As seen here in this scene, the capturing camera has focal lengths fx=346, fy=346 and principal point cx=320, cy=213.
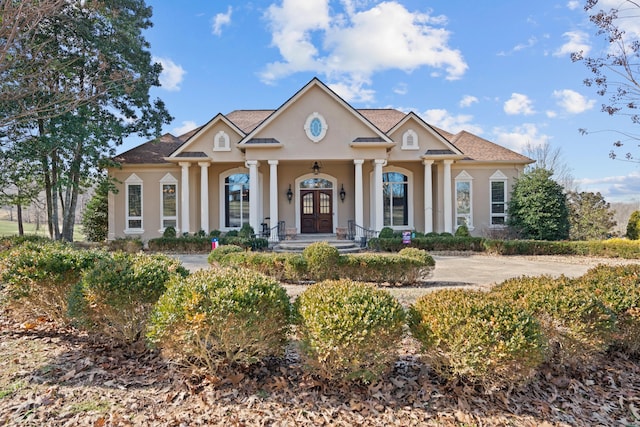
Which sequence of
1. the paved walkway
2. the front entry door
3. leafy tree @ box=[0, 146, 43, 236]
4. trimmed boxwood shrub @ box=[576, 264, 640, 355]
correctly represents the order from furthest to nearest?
the front entry door
leafy tree @ box=[0, 146, 43, 236]
the paved walkway
trimmed boxwood shrub @ box=[576, 264, 640, 355]

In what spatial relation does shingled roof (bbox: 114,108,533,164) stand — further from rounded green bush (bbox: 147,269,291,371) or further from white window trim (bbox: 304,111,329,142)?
rounded green bush (bbox: 147,269,291,371)

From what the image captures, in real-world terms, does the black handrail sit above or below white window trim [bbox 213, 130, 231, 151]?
below

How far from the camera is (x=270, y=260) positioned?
27.8ft

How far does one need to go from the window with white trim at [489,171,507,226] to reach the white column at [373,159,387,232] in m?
6.55

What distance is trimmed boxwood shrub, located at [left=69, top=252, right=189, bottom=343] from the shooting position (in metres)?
3.89

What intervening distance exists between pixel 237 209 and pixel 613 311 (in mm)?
16809

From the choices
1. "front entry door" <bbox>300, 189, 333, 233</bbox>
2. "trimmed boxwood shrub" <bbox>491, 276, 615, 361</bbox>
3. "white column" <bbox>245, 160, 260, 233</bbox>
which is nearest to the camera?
"trimmed boxwood shrub" <bbox>491, 276, 615, 361</bbox>

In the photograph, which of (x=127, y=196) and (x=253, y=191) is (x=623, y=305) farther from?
(x=127, y=196)

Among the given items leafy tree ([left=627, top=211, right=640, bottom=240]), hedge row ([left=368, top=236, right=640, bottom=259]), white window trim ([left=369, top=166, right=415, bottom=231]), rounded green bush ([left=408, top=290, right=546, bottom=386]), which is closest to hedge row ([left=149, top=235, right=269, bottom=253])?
hedge row ([left=368, top=236, right=640, bottom=259])

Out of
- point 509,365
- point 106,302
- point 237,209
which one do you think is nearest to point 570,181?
point 237,209

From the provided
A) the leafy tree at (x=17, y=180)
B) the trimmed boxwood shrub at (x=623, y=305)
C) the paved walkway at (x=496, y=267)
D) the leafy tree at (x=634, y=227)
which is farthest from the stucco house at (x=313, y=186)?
the trimmed boxwood shrub at (x=623, y=305)

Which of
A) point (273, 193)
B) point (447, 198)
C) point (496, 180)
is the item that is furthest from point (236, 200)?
point (496, 180)

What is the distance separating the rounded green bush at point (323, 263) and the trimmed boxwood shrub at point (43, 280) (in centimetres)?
459

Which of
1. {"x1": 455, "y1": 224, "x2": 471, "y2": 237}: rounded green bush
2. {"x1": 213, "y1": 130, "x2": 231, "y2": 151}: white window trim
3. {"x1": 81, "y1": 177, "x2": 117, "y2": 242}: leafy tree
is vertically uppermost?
{"x1": 213, "y1": 130, "x2": 231, "y2": 151}: white window trim
